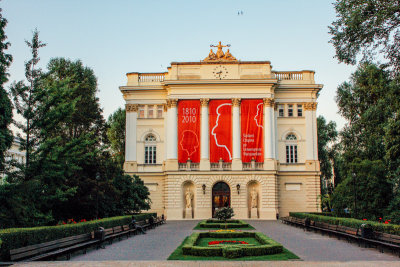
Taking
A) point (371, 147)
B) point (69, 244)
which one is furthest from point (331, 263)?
point (371, 147)

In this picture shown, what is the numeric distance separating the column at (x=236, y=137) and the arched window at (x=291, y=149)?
19.7 ft

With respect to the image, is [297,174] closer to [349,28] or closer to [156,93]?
[156,93]

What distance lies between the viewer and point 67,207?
30.8 meters

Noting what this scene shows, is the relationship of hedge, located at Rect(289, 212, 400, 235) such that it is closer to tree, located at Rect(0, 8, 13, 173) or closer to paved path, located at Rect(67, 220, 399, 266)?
paved path, located at Rect(67, 220, 399, 266)

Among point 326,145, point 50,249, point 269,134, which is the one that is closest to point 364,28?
point 50,249

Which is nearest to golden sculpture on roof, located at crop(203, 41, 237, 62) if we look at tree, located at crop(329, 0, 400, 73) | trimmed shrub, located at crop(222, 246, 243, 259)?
tree, located at crop(329, 0, 400, 73)

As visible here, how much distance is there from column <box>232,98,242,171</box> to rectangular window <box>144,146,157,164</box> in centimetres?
910

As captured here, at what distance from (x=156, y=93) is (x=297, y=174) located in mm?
18134

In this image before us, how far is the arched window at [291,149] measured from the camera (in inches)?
1938

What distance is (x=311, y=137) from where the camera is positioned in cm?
4900

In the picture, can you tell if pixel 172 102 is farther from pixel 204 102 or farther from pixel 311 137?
pixel 311 137

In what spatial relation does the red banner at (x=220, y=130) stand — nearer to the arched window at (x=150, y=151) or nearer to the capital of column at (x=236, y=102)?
the capital of column at (x=236, y=102)

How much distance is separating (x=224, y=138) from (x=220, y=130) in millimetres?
969

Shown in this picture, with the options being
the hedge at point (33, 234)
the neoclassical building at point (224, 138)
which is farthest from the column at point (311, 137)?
the hedge at point (33, 234)
